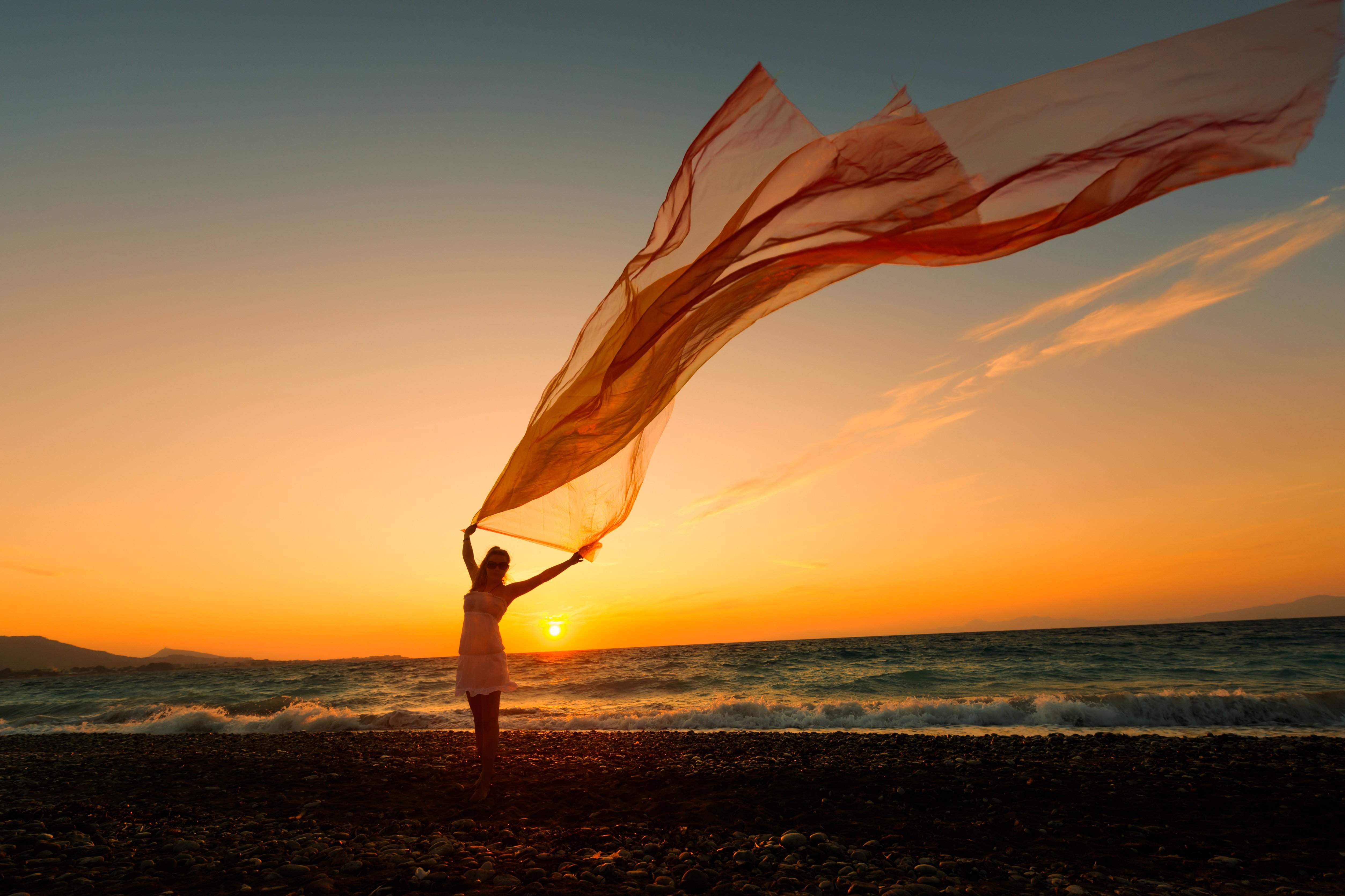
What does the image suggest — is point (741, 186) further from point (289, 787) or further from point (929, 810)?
point (289, 787)

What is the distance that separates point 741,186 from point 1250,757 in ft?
30.5

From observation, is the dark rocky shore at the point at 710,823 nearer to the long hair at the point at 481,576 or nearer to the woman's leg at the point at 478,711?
the woman's leg at the point at 478,711

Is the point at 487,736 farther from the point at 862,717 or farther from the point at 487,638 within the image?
the point at 862,717

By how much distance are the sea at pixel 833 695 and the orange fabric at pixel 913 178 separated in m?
11.5

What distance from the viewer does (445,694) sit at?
923 inches

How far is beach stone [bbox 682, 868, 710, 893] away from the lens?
3766 mm

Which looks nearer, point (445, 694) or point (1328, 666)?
point (1328, 666)

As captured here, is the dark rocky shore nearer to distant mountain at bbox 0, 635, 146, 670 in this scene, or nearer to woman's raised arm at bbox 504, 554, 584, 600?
woman's raised arm at bbox 504, 554, 584, 600

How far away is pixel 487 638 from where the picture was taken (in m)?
5.43

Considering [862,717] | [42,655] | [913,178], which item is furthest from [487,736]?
[42,655]

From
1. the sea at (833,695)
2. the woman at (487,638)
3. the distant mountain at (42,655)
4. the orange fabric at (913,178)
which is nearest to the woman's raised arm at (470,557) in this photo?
the woman at (487,638)

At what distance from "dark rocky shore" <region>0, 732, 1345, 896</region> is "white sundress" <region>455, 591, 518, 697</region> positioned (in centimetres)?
106

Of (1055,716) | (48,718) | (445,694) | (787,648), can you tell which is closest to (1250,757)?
(1055,716)

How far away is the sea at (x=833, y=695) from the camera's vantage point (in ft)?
43.6
